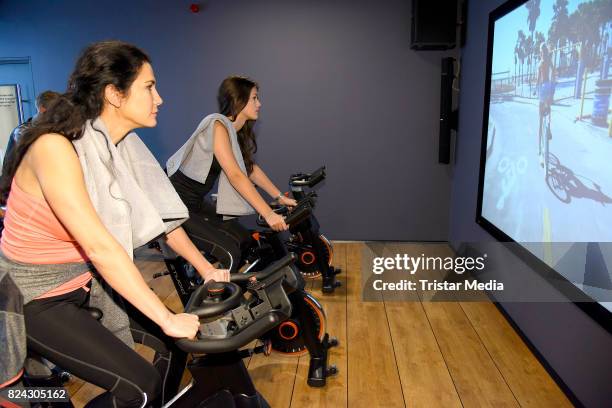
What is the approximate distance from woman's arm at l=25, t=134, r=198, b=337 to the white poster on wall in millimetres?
4388

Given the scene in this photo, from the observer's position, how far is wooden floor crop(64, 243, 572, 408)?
226 centimetres

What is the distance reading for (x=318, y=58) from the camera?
4.52 metres

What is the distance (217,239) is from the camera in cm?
269

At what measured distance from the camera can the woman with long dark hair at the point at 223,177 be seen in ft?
8.79

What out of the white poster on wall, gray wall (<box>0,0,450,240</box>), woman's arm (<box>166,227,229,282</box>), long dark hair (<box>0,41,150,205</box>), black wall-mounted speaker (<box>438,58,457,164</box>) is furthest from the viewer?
the white poster on wall

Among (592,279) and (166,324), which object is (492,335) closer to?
(592,279)

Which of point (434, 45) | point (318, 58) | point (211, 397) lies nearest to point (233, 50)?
point (318, 58)

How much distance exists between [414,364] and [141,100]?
1.98 m

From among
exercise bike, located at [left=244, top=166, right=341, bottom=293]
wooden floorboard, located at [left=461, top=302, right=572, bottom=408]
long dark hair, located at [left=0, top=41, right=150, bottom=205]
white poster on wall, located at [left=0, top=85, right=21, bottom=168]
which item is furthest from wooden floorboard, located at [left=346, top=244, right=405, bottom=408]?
white poster on wall, located at [left=0, top=85, right=21, bottom=168]

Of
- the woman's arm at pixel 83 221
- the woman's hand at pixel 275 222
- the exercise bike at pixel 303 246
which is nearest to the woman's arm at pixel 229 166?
the woman's hand at pixel 275 222

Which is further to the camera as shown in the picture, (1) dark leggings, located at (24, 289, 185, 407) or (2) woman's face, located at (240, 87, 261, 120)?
(2) woman's face, located at (240, 87, 261, 120)

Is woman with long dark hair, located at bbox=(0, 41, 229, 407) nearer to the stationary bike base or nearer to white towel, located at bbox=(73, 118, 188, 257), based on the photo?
white towel, located at bbox=(73, 118, 188, 257)

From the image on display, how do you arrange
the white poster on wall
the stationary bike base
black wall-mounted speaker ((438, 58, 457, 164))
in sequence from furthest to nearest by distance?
the white poster on wall
black wall-mounted speaker ((438, 58, 457, 164))
the stationary bike base
